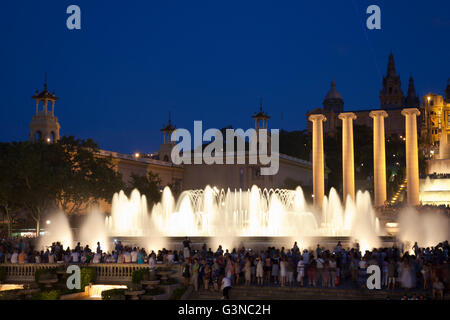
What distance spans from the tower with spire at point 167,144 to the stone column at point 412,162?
44491 mm

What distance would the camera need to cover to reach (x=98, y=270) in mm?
23812

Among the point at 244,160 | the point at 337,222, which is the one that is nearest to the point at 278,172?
the point at 244,160

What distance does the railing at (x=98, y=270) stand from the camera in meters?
23.5

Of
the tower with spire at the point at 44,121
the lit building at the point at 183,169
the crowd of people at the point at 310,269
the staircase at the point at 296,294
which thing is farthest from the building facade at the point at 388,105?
the staircase at the point at 296,294

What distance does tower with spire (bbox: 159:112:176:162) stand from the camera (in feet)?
291

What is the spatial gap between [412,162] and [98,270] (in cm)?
3347

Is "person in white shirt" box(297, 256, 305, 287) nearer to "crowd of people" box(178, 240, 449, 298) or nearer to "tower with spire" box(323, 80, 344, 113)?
"crowd of people" box(178, 240, 449, 298)

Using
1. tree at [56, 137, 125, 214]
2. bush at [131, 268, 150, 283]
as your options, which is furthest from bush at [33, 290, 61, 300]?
tree at [56, 137, 125, 214]

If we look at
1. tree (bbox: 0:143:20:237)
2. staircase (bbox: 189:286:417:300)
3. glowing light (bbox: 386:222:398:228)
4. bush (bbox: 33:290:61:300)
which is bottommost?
bush (bbox: 33:290:61:300)

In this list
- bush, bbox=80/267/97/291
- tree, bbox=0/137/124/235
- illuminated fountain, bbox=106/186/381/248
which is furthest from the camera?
tree, bbox=0/137/124/235

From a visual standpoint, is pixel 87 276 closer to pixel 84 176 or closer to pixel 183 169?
pixel 84 176

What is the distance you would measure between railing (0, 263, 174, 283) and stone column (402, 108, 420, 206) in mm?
31229

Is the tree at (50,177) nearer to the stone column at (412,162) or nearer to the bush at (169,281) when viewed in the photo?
the stone column at (412,162)

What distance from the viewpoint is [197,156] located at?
284ft
